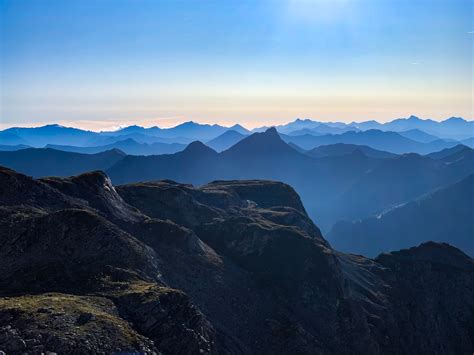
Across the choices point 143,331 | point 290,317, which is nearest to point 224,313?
point 290,317

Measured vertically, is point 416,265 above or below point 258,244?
below

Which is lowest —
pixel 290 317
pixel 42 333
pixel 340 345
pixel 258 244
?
pixel 340 345

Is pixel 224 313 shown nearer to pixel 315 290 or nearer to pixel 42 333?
pixel 315 290

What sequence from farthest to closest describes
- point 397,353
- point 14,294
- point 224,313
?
1. point 397,353
2. point 224,313
3. point 14,294

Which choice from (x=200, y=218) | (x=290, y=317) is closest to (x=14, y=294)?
(x=290, y=317)

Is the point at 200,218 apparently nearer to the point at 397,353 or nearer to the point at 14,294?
the point at 397,353

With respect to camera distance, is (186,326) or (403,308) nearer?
(186,326)

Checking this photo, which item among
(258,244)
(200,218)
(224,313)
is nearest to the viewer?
(224,313)
